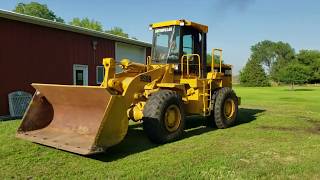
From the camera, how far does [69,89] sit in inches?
304

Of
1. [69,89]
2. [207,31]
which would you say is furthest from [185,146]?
[207,31]

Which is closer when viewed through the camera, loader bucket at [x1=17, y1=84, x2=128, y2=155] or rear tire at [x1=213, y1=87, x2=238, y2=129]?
loader bucket at [x1=17, y1=84, x2=128, y2=155]

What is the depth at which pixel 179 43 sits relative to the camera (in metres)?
A: 9.95

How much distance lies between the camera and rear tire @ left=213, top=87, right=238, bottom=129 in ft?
33.9

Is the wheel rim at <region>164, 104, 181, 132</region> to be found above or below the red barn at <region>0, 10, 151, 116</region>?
below

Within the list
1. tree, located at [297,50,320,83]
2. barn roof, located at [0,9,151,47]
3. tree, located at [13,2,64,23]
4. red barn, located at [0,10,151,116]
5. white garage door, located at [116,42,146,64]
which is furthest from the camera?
tree, located at [297,50,320,83]

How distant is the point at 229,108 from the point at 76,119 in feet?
15.8

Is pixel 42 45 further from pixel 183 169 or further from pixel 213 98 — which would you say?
pixel 183 169

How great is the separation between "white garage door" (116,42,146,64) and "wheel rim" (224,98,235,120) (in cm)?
973

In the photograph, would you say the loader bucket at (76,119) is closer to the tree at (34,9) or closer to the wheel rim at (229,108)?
the wheel rim at (229,108)

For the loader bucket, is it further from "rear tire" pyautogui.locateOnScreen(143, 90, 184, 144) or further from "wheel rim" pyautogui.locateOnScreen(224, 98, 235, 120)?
"wheel rim" pyautogui.locateOnScreen(224, 98, 235, 120)

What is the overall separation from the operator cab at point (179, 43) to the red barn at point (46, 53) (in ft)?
19.1

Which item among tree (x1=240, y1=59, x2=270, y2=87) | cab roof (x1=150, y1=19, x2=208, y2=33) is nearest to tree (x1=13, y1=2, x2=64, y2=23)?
tree (x1=240, y1=59, x2=270, y2=87)

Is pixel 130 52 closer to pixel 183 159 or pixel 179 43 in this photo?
pixel 179 43
